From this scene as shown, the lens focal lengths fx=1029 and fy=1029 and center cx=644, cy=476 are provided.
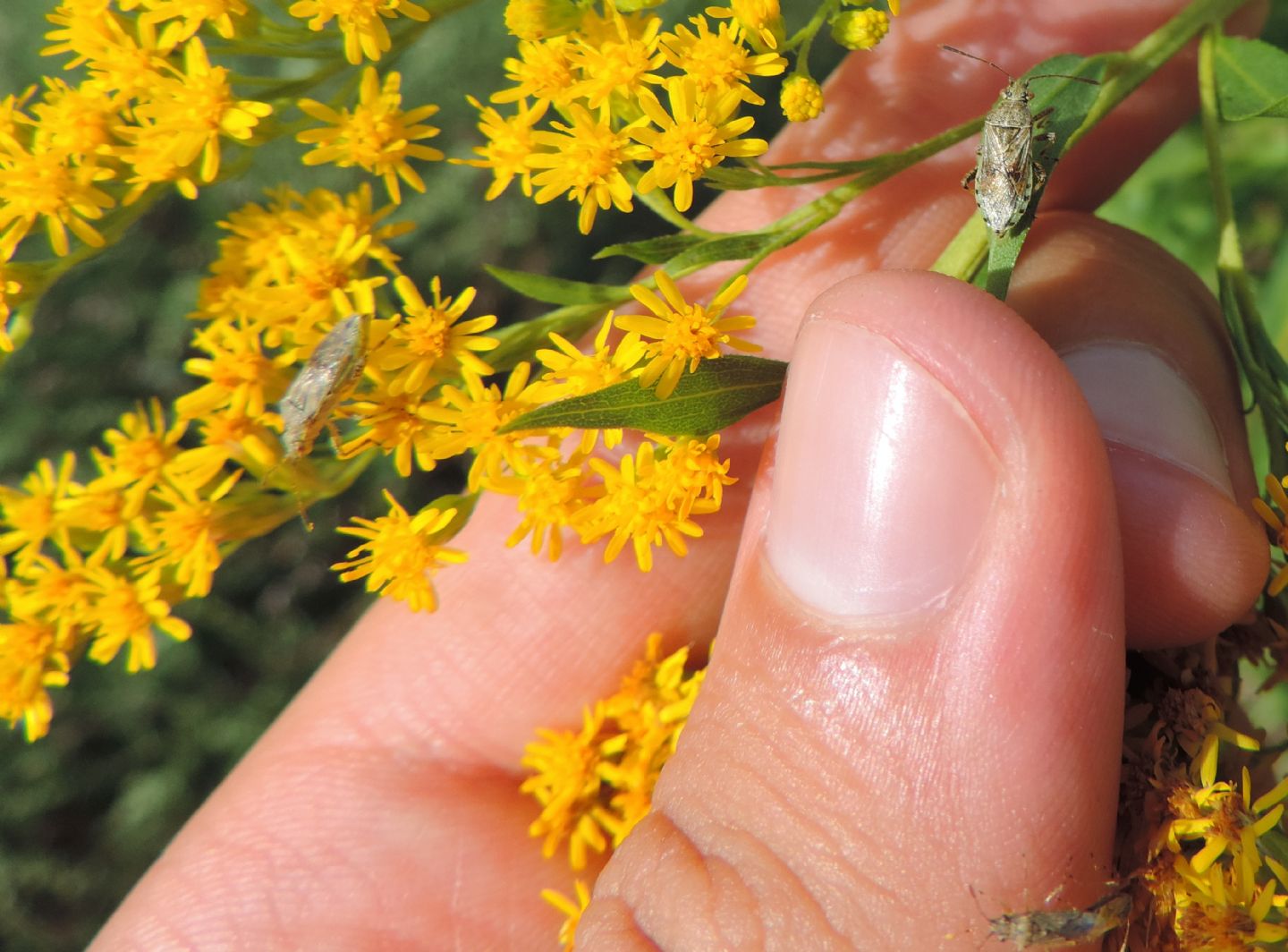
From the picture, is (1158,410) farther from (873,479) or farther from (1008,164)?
(873,479)

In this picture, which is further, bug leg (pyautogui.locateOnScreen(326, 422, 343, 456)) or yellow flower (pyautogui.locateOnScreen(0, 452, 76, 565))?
yellow flower (pyautogui.locateOnScreen(0, 452, 76, 565))

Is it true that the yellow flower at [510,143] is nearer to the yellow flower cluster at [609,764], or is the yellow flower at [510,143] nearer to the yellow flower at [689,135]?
the yellow flower at [689,135]

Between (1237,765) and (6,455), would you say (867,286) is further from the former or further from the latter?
(6,455)

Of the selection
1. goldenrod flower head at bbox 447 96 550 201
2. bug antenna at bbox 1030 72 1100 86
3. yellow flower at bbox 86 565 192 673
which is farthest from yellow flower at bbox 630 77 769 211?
yellow flower at bbox 86 565 192 673

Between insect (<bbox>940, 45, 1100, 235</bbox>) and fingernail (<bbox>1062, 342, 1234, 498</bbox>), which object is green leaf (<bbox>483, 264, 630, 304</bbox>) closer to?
insect (<bbox>940, 45, 1100, 235</bbox>)

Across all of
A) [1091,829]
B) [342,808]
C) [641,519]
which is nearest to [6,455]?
[342,808]
